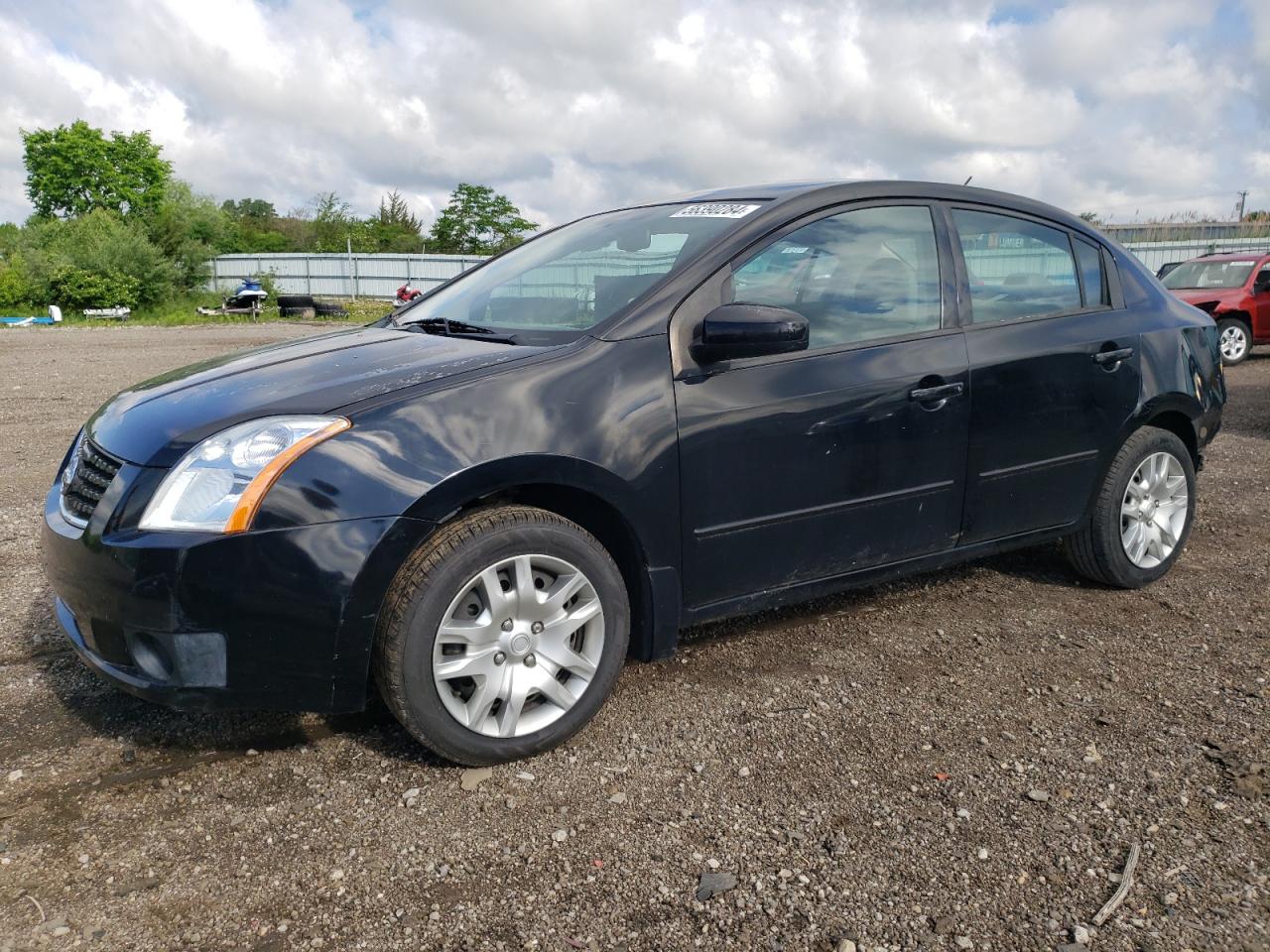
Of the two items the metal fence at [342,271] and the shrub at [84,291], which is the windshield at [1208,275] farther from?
the shrub at [84,291]

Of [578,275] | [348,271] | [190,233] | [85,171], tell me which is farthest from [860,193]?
[85,171]

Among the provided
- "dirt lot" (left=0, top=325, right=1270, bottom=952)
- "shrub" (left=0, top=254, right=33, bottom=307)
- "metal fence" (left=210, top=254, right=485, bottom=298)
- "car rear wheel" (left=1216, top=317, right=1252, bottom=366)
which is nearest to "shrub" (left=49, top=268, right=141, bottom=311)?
"shrub" (left=0, top=254, right=33, bottom=307)

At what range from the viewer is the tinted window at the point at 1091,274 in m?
4.06

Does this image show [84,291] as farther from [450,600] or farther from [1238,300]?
[450,600]

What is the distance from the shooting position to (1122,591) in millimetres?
4281

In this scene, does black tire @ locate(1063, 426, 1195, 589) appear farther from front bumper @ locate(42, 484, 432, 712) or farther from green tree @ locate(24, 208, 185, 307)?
green tree @ locate(24, 208, 185, 307)

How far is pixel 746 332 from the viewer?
2.88m

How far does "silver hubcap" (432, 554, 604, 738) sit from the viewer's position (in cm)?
264

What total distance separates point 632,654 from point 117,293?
3845 centimetres

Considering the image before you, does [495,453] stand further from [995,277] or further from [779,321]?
[995,277]

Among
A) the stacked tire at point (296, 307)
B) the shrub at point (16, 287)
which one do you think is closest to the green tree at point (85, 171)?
the shrub at point (16, 287)

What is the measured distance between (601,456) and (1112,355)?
2392mm

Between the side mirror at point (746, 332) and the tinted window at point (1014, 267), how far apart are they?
1.05m

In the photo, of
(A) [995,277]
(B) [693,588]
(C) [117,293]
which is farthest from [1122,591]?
(C) [117,293]
